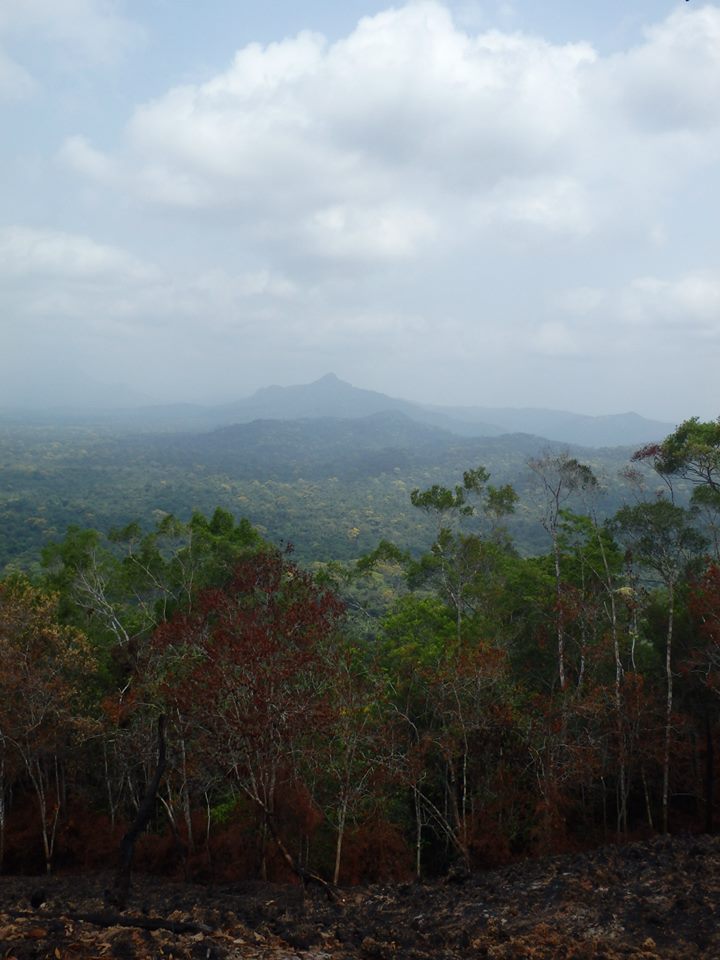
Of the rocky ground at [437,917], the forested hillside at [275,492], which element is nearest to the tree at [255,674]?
the rocky ground at [437,917]

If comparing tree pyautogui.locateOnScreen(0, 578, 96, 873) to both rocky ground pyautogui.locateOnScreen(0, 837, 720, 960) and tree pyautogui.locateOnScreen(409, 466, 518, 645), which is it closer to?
rocky ground pyautogui.locateOnScreen(0, 837, 720, 960)

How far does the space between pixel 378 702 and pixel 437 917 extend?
5.73 meters

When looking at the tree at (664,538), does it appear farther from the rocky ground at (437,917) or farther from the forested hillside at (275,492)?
the rocky ground at (437,917)

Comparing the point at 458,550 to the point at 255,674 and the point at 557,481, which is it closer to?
the point at 557,481

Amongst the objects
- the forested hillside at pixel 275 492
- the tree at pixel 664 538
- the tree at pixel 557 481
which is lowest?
the forested hillside at pixel 275 492

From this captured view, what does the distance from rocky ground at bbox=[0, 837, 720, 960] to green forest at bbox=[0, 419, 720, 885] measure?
4.90 feet

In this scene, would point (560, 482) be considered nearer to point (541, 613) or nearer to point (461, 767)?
point (541, 613)

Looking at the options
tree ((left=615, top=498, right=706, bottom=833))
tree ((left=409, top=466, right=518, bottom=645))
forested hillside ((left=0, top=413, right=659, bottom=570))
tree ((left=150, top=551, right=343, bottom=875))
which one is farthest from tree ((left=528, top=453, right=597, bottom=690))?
tree ((left=150, top=551, right=343, bottom=875))

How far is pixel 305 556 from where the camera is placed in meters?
70.1

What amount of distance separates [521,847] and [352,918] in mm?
8934

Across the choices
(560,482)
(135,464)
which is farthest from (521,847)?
(135,464)

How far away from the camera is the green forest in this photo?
43.1ft

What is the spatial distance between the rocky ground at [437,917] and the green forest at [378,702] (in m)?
1.49

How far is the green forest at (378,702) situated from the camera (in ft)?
43.1
